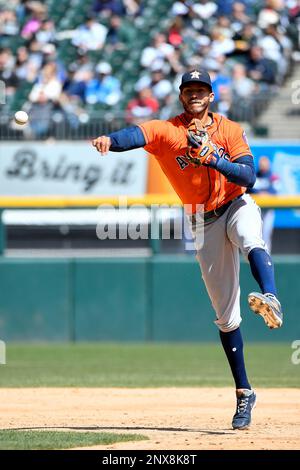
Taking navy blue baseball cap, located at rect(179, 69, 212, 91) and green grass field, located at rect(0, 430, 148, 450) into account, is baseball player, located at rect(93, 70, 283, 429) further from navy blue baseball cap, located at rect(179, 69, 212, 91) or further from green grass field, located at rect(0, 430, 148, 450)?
green grass field, located at rect(0, 430, 148, 450)

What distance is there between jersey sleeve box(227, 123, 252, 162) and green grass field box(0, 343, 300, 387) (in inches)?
120

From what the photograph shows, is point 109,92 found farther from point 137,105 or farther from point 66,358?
point 66,358

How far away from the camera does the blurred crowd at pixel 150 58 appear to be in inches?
568

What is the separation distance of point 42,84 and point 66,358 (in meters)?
5.65

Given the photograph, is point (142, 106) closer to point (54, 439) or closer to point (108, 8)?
point (108, 8)

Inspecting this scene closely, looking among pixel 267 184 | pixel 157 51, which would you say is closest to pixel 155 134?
pixel 267 184

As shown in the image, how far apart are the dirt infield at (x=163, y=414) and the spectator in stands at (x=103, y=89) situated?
23.8 ft

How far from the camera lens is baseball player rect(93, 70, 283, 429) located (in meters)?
5.86

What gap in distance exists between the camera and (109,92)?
1505 centimetres

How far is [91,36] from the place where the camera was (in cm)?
1606

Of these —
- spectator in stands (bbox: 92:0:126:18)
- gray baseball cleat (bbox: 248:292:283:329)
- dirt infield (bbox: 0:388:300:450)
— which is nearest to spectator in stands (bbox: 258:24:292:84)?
spectator in stands (bbox: 92:0:126:18)

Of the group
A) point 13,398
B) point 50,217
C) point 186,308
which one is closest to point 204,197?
point 13,398

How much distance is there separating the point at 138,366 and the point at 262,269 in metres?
4.58

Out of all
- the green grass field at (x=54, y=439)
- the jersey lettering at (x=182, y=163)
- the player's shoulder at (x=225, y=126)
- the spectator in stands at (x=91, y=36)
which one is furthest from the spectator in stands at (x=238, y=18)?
the green grass field at (x=54, y=439)
